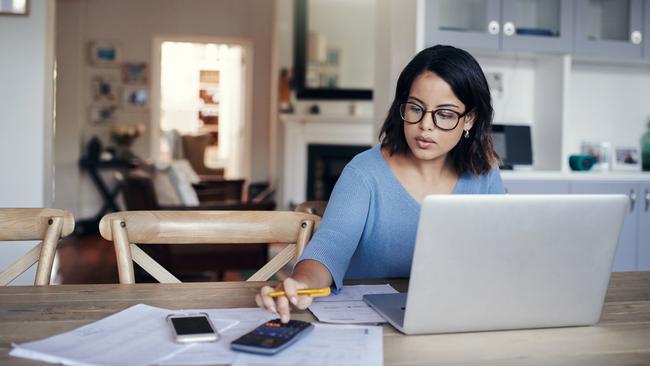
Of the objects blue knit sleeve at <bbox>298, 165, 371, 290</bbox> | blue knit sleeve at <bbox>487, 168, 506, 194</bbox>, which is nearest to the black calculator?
blue knit sleeve at <bbox>298, 165, 371, 290</bbox>

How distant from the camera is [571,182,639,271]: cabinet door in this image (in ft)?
11.6

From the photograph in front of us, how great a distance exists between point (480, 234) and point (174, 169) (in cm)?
349

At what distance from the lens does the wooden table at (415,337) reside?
0.97m

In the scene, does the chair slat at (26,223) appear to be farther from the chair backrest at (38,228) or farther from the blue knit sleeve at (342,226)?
the blue knit sleeve at (342,226)

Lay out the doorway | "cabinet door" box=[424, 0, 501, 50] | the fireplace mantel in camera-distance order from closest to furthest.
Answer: "cabinet door" box=[424, 0, 501, 50], the fireplace mantel, the doorway

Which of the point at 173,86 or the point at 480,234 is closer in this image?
the point at 480,234

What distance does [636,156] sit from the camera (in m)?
4.08

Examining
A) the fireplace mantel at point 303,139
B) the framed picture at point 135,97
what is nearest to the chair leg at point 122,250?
the fireplace mantel at point 303,139

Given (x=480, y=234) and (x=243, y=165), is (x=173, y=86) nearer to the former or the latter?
(x=243, y=165)

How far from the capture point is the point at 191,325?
3.36ft

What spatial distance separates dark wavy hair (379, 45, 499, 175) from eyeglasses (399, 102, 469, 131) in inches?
1.9

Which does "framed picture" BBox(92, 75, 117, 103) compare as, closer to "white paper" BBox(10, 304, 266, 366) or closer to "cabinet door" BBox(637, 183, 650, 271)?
"cabinet door" BBox(637, 183, 650, 271)

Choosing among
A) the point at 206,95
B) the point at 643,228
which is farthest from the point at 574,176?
the point at 206,95

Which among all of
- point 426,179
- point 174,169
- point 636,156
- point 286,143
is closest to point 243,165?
point 286,143
